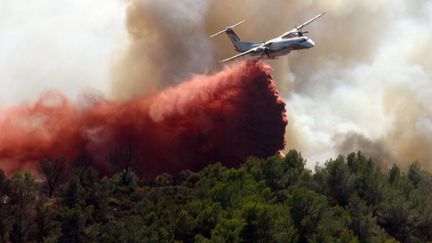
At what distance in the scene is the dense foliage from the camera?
70.4 m

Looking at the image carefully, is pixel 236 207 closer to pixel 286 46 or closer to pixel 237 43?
pixel 286 46

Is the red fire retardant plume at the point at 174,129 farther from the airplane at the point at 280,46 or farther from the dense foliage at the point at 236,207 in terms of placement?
the dense foliage at the point at 236,207

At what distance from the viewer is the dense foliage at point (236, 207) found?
70.4 meters

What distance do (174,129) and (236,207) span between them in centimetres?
3959

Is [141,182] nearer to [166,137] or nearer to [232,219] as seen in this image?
[166,137]

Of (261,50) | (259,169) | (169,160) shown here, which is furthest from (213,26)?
(259,169)

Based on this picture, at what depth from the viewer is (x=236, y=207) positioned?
251 ft

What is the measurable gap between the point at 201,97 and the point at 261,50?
12.4 m

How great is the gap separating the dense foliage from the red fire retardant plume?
11661mm

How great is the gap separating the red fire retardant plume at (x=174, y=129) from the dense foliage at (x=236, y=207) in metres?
11.7

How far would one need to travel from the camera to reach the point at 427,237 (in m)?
79.3

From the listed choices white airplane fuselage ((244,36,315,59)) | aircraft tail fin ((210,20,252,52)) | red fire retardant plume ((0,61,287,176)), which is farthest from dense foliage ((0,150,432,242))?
aircraft tail fin ((210,20,252,52))

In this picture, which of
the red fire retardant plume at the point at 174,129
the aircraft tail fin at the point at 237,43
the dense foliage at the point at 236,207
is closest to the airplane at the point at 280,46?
the aircraft tail fin at the point at 237,43

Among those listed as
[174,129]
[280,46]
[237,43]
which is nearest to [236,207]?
[174,129]
